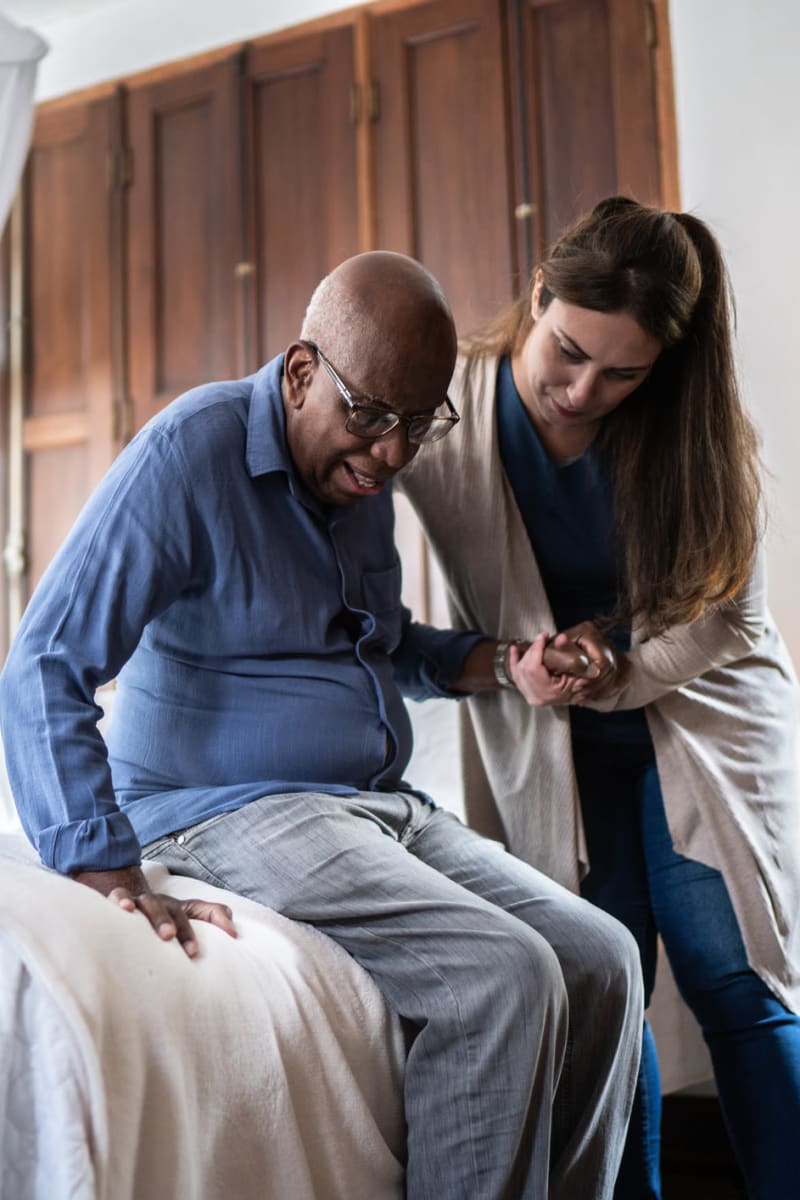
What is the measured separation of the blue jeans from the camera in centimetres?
141

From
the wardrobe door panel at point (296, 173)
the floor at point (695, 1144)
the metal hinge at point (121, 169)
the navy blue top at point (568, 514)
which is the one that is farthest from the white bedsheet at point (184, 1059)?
the metal hinge at point (121, 169)

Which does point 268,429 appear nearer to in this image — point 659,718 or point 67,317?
point 659,718

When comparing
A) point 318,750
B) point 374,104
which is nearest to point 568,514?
point 318,750

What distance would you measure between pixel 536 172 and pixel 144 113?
3.69ft

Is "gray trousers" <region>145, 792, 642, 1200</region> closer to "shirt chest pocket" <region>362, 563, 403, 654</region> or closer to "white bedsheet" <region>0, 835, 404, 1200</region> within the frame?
"white bedsheet" <region>0, 835, 404, 1200</region>

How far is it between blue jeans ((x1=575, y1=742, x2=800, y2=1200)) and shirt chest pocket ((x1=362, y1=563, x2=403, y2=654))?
37cm

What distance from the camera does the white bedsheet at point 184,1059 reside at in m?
0.82

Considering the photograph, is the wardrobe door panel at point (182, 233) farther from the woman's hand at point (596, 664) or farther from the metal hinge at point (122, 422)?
the woman's hand at point (596, 664)

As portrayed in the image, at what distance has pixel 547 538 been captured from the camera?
64.6 inches

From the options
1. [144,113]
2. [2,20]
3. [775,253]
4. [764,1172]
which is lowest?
[764,1172]

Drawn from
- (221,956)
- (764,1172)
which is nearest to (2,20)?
(221,956)

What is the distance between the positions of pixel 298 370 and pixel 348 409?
0.09m

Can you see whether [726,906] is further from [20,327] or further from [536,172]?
[20,327]

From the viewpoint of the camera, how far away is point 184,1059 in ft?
2.99
